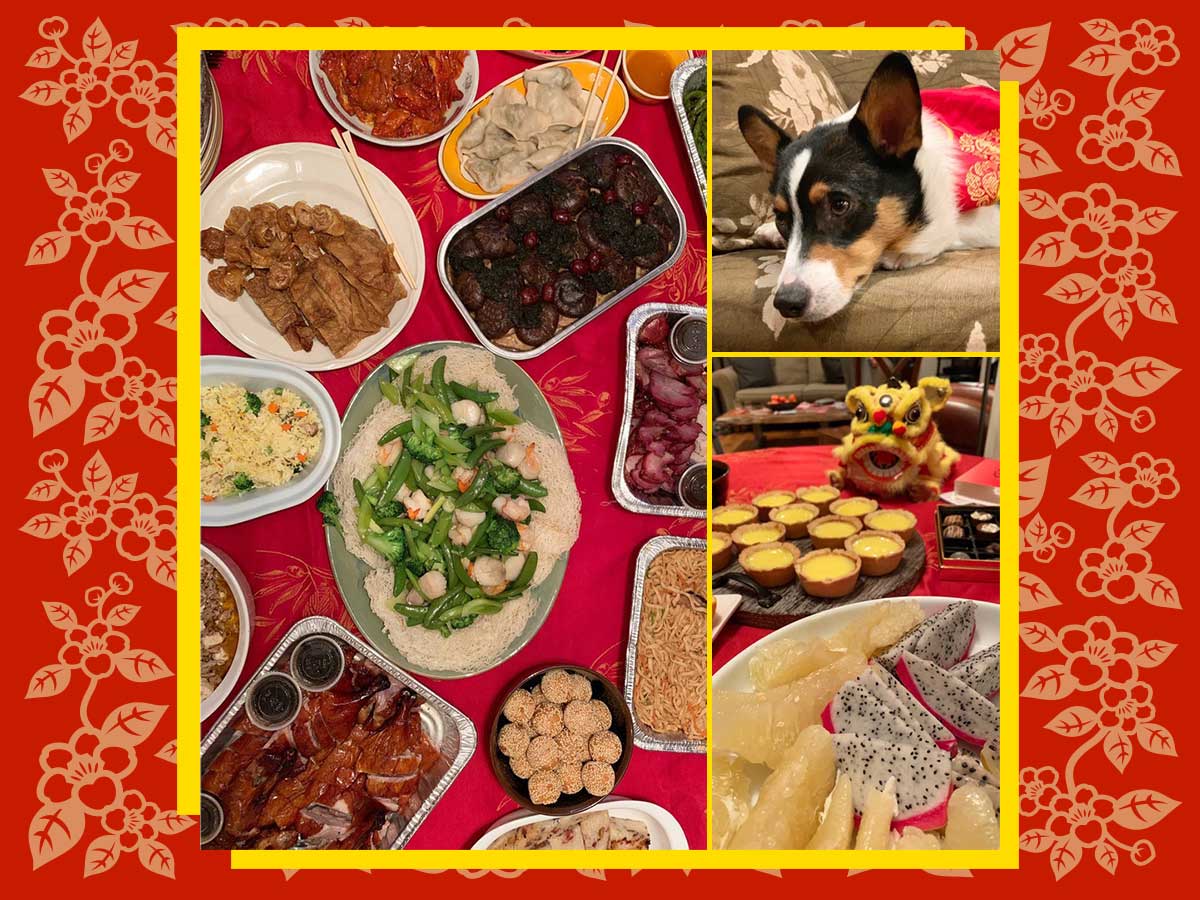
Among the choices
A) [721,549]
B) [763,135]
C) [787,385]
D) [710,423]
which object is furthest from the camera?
[721,549]

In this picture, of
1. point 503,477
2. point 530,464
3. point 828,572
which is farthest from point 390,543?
point 828,572

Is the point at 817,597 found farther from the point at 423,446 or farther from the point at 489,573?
the point at 423,446

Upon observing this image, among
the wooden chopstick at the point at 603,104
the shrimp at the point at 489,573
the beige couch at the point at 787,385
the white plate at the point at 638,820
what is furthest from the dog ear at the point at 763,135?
the white plate at the point at 638,820

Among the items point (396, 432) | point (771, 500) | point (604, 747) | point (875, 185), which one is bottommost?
point (604, 747)

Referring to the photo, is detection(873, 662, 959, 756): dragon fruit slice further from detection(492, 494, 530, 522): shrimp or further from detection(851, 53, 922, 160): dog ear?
detection(851, 53, 922, 160): dog ear

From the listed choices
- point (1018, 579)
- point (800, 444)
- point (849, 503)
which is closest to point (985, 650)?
point (1018, 579)
